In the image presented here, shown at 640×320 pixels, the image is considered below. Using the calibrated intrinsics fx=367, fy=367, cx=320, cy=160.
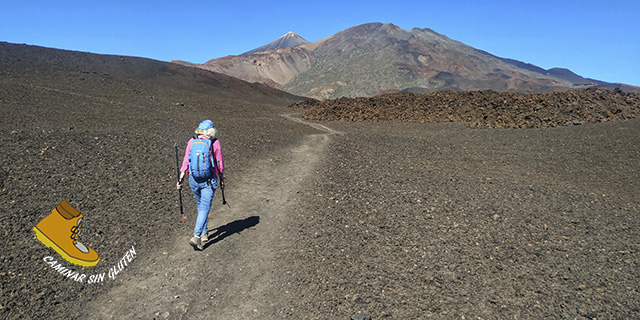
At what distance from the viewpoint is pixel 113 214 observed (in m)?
6.84

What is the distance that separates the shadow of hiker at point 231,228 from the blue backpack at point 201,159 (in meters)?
1.26

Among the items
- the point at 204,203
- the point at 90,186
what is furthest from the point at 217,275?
the point at 90,186

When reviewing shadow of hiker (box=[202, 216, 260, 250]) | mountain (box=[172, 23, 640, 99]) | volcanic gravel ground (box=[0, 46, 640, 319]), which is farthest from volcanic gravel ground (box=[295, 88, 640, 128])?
mountain (box=[172, 23, 640, 99])

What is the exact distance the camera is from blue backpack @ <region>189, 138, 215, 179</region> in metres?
5.60

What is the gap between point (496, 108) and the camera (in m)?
22.6

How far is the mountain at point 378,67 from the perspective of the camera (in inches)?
4033

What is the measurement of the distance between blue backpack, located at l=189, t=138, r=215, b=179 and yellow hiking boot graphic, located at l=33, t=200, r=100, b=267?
1.94m

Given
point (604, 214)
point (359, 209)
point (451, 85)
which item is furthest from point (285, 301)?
point (451, 85)

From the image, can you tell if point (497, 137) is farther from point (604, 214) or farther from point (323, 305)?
point (323, 305)

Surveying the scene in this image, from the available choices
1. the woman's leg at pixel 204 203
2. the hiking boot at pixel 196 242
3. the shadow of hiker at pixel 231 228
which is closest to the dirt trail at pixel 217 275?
the shadow of hiker at pixel 231 228

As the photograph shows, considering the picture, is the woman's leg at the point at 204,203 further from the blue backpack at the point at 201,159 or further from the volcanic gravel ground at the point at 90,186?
the volcanic gravel ground at the point at 90,186

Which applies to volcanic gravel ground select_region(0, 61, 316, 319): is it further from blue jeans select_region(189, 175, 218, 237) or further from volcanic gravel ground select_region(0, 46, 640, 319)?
blue jeans select_region(189, 175, 218, 237)

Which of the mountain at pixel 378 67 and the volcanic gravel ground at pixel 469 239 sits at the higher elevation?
the mountain at pixel 378 67

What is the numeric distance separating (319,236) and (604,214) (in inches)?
233
